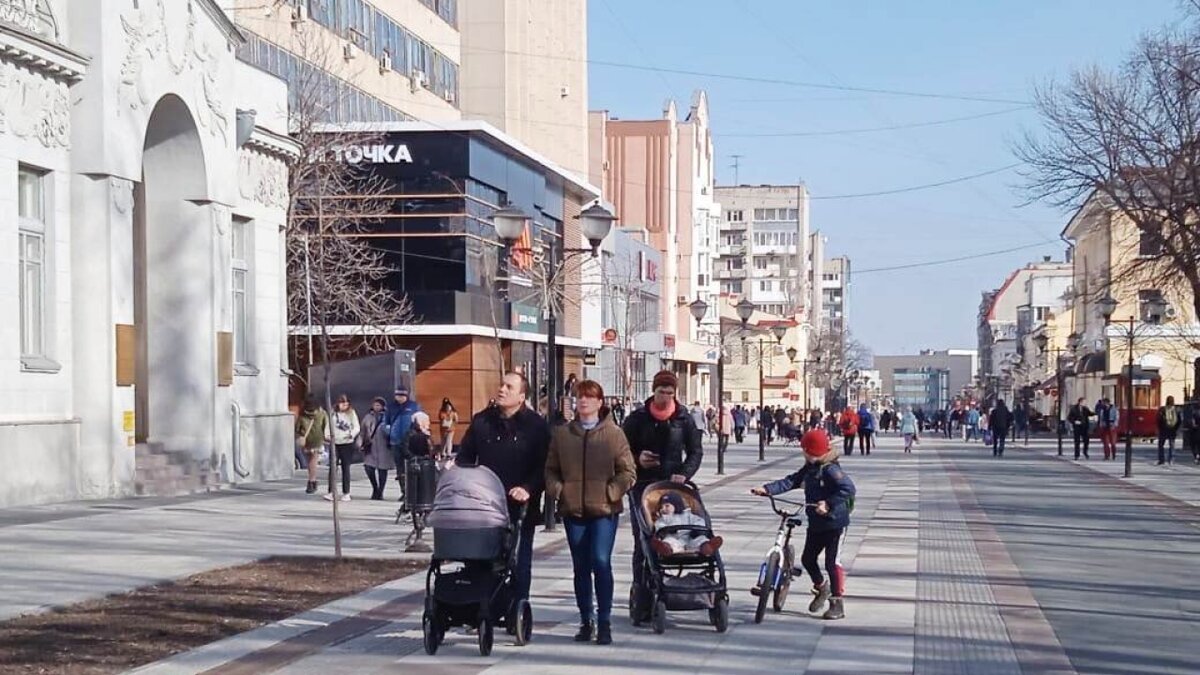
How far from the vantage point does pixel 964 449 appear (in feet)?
195

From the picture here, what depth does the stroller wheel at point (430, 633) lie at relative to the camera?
1083cm

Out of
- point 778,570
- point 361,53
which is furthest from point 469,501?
point 361,53

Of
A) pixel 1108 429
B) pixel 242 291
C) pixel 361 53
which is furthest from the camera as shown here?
pixel 361 53

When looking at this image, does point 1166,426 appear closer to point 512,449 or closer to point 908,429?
point 908,429

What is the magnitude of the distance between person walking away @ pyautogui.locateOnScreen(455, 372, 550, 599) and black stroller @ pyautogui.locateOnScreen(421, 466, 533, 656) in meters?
0.17

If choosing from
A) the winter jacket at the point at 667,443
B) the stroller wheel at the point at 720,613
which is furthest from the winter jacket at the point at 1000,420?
A: the stroller wheel at the point at 720,613

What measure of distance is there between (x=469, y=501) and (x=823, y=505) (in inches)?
123

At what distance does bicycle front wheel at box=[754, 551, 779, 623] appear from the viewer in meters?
12.4

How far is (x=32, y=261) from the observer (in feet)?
76.1

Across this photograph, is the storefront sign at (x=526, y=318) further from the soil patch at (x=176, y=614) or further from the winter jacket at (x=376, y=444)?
the soil patch at (x=176, y=614)

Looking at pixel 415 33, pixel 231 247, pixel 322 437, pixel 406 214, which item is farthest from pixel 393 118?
pixel 322 437

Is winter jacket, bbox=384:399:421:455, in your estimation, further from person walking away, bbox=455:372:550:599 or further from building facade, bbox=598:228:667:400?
building facade, bbox=598:228:667:400

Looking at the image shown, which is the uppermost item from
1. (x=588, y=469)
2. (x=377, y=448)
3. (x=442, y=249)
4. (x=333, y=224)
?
(x=333, y=224)

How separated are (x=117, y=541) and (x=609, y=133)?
80.2 meters
